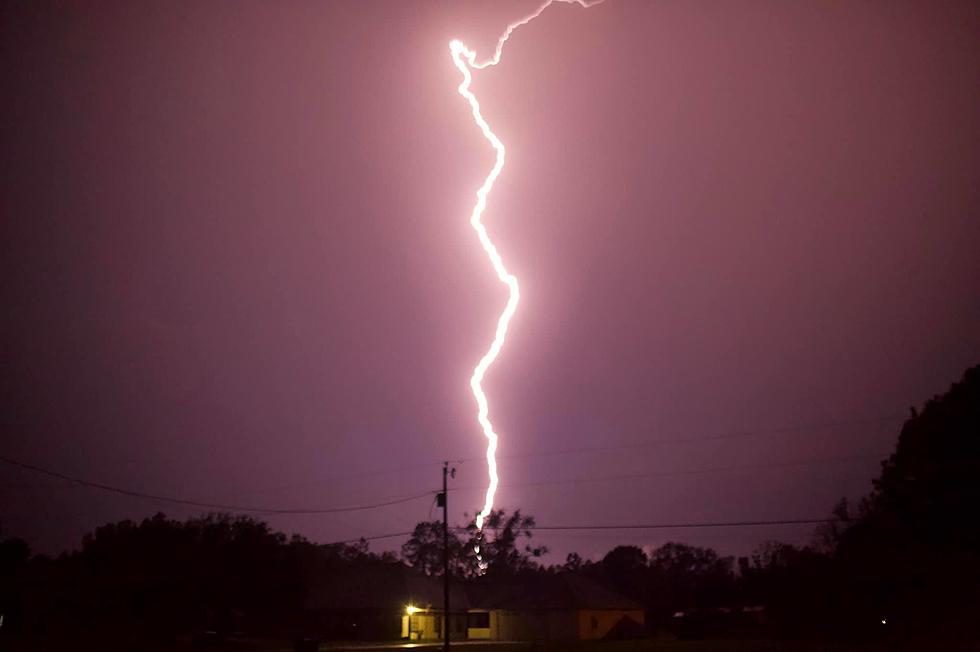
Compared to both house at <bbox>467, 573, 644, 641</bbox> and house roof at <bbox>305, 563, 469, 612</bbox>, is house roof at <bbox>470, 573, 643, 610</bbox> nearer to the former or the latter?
house at <bbox>467, 573, 644, 641</bbox>

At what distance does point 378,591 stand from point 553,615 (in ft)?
35.9

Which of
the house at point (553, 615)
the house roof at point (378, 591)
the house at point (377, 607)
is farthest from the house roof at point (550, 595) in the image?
the house at point (377, 607)

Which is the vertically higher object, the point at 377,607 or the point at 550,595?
the point at 550,595

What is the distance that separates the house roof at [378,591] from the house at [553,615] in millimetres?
1984

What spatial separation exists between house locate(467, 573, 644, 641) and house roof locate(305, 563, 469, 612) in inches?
78.1

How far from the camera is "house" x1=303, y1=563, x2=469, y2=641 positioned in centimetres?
4809

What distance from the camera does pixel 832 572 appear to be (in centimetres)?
4025

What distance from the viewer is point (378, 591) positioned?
49.8m

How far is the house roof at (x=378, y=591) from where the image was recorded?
4862 centimetres

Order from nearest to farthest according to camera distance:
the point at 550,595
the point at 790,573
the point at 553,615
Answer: the point at 790,573 < the point at 553,615 < the point at 550,595

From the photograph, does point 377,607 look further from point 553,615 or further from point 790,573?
point 790,573

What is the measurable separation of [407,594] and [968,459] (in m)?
30.3

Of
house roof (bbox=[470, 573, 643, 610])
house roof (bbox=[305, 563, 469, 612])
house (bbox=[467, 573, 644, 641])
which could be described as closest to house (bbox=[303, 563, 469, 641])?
Result: house roof (bbox=[305, 563, 469, 612])

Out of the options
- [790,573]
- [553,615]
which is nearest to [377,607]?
[553,615]
